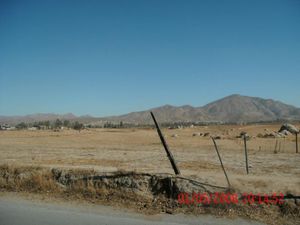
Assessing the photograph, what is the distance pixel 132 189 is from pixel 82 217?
235cm

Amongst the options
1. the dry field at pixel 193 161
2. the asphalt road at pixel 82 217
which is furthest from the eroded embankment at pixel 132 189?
the dry field at pixel 193 161

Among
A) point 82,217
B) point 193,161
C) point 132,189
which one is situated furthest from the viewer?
point 193,161

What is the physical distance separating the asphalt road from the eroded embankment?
51cm

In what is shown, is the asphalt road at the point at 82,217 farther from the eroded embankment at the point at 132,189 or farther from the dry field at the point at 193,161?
the dry field at the point at 193,161

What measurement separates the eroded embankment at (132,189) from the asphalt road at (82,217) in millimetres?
510

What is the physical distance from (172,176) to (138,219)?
2.56 meters

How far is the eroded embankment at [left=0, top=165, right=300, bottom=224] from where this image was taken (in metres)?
7.98

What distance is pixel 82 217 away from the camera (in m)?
7.66

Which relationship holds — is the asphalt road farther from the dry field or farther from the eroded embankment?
the dry field

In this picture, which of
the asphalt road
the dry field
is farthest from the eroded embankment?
the dry field

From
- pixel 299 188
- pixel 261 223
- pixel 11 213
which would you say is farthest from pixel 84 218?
pixel 299 188

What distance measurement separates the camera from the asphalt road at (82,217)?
7281 millimetres

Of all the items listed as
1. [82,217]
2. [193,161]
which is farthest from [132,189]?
[193,161]

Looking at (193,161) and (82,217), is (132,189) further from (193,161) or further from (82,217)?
(193,161)
